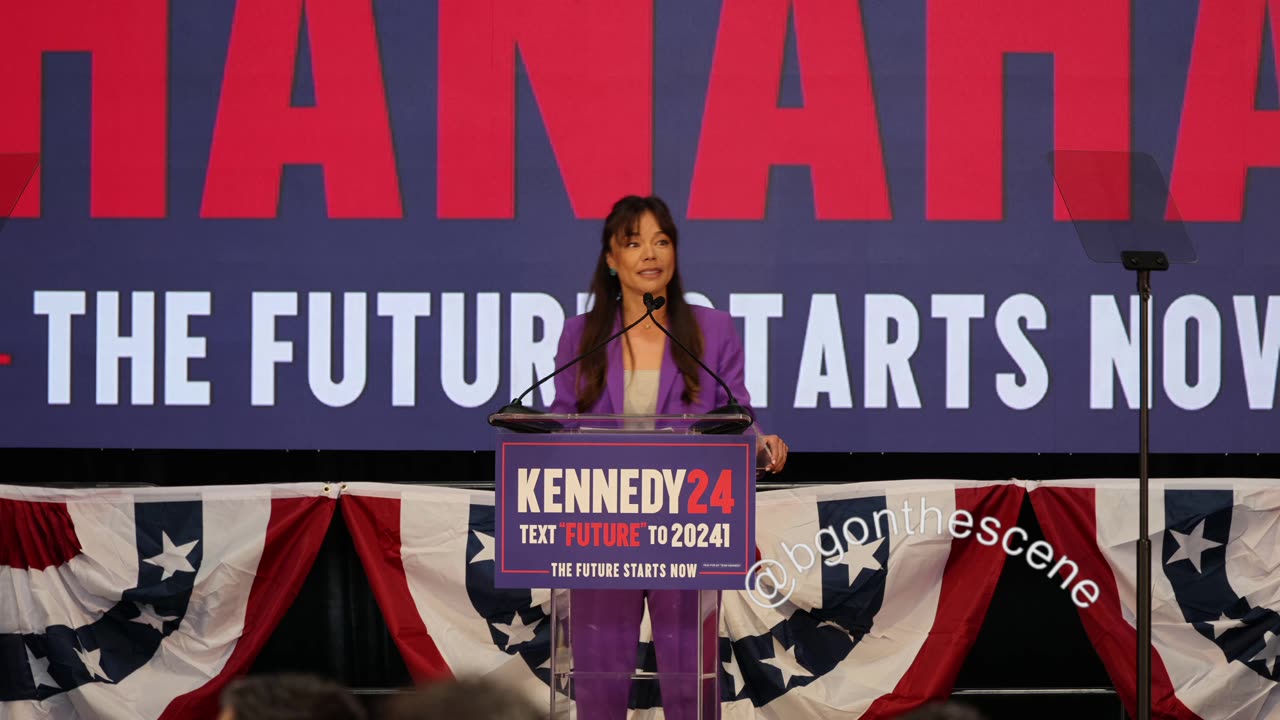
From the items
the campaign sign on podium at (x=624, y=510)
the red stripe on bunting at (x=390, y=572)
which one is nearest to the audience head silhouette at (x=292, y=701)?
the campaign sign on podium at (x=624, y=510)

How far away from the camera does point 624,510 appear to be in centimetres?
248

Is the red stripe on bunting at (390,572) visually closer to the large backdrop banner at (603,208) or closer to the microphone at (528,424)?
the large backdrop banner at (603,208)

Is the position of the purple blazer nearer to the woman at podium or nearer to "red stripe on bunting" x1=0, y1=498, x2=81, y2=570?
the woman at podium

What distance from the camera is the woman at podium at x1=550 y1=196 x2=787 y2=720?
270cm

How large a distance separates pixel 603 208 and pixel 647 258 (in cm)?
132

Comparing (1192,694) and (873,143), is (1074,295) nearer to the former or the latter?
(873,143)

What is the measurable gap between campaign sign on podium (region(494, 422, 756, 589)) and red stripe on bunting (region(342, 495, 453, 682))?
5.15 ft

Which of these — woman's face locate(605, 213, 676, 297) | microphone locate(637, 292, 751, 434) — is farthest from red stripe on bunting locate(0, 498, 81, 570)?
microphone locate(637, 292, 751, 434)

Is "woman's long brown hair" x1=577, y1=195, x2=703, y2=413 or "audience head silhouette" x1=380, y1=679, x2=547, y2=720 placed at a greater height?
"woman's long brown hair" x1=577, y1=195, x2=703, y2=413

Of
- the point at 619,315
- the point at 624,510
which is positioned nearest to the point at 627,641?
the point at 624,510

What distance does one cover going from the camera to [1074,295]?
4.18 m

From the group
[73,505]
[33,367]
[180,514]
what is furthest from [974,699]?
[33,367]

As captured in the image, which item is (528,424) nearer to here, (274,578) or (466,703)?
(466,703)

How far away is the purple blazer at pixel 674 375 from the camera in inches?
112
